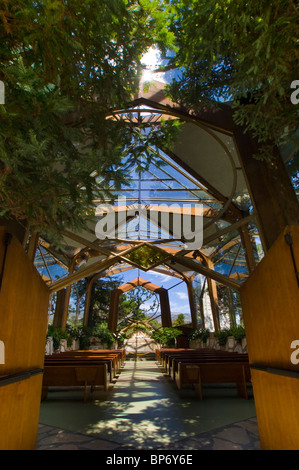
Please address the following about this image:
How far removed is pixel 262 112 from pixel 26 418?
12.8 ft

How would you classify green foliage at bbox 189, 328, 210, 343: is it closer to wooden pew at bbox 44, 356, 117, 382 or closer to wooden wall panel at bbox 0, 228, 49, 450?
wooden pew at bbox 44, 356, 117, 382

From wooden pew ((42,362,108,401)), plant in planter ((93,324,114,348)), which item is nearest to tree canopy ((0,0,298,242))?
wooden pew ((42,362,108,401))

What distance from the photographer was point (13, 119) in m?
1.98

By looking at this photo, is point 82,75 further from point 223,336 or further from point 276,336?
point 223,336

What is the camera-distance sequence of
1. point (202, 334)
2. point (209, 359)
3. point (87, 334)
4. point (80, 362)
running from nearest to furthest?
point (80, 362)
point (209, 359)
point (202, 334)
point (87, 334)

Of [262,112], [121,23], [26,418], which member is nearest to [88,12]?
[121,23]

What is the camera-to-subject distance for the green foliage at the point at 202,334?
13.7 metres

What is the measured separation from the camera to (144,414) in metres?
4.05

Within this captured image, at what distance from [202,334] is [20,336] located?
1339cm

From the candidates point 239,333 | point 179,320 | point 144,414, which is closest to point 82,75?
point 144,414

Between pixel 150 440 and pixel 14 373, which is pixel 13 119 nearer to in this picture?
pixel 14 373

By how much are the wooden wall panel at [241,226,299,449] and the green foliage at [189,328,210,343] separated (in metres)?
11.6

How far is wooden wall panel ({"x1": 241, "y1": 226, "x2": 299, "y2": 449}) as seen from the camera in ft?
7.10
